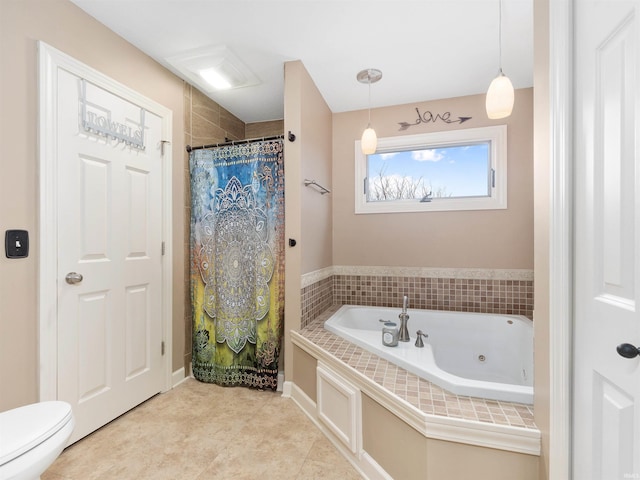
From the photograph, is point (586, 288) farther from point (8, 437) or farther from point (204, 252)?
point (204, 252)

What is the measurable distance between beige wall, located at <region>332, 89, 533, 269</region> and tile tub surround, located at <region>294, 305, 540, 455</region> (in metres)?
1.33

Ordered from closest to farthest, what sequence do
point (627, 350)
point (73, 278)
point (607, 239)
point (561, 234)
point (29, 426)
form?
point (627, 350), point (607, 239), point (561, 234), point (29, 426), point (73, 278)

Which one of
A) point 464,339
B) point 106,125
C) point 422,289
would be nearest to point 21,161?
point 106,125

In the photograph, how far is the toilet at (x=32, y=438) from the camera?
3.20 ft

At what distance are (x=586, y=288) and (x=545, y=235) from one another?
21 cm

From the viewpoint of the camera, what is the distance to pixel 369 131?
6.90ft

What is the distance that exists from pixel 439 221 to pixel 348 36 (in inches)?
65.2

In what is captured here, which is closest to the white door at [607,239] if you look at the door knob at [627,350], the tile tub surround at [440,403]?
the door knob at [627,350]

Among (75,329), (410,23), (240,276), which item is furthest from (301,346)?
(410,23)

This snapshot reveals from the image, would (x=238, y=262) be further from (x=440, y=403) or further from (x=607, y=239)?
(x=607, y=239)

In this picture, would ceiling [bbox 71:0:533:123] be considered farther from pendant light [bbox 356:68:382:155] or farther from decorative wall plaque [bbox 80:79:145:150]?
decorative wall plaque [bbox 80:79:145:150]

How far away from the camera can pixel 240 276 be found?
87.5 inches

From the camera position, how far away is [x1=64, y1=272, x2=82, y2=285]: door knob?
1597 mm

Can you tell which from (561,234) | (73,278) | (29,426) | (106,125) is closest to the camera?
(561,234)
